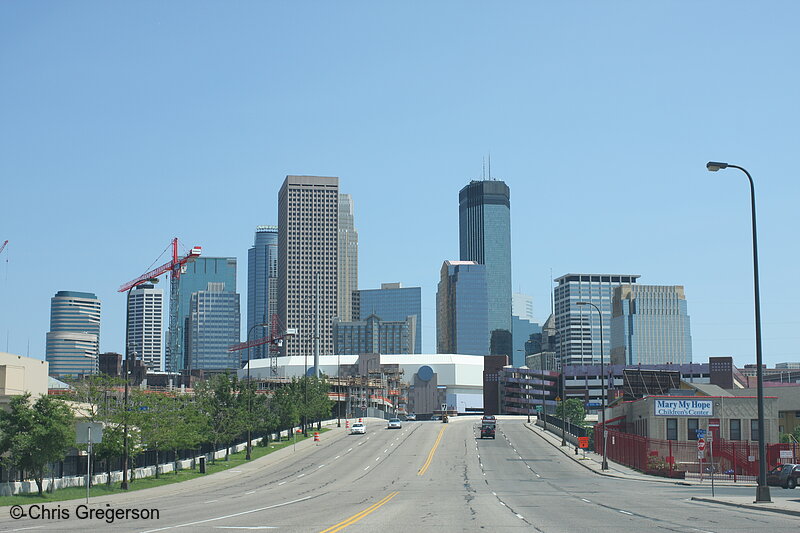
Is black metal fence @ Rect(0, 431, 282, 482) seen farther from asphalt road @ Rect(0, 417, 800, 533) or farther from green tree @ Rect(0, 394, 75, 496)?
asphalt road @ Rect(0, 417, 800, 533)

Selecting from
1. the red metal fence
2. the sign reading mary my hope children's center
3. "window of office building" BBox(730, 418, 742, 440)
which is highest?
the sign reading mary my hope children's center

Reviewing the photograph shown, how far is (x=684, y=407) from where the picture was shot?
7038 centimetres

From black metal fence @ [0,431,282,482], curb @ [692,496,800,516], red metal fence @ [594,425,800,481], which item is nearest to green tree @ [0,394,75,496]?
black metal fence @ [0,431,282,482]

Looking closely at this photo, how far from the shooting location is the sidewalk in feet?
115

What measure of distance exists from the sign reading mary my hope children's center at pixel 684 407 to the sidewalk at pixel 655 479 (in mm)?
5329

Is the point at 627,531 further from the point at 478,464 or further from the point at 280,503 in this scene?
the point at 478,464

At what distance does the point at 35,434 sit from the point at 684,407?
47.5 metres

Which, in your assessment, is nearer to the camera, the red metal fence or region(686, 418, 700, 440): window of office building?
the red metal fence

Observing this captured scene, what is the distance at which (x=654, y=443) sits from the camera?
67.2 m

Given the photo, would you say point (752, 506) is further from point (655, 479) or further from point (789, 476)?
point (655, 479)

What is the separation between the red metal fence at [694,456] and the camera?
61.2m

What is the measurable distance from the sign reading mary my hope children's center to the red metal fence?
7.41ft

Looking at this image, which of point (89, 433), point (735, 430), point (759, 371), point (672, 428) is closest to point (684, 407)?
point (672, 428)

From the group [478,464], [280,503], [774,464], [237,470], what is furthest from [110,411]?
[774,464]
